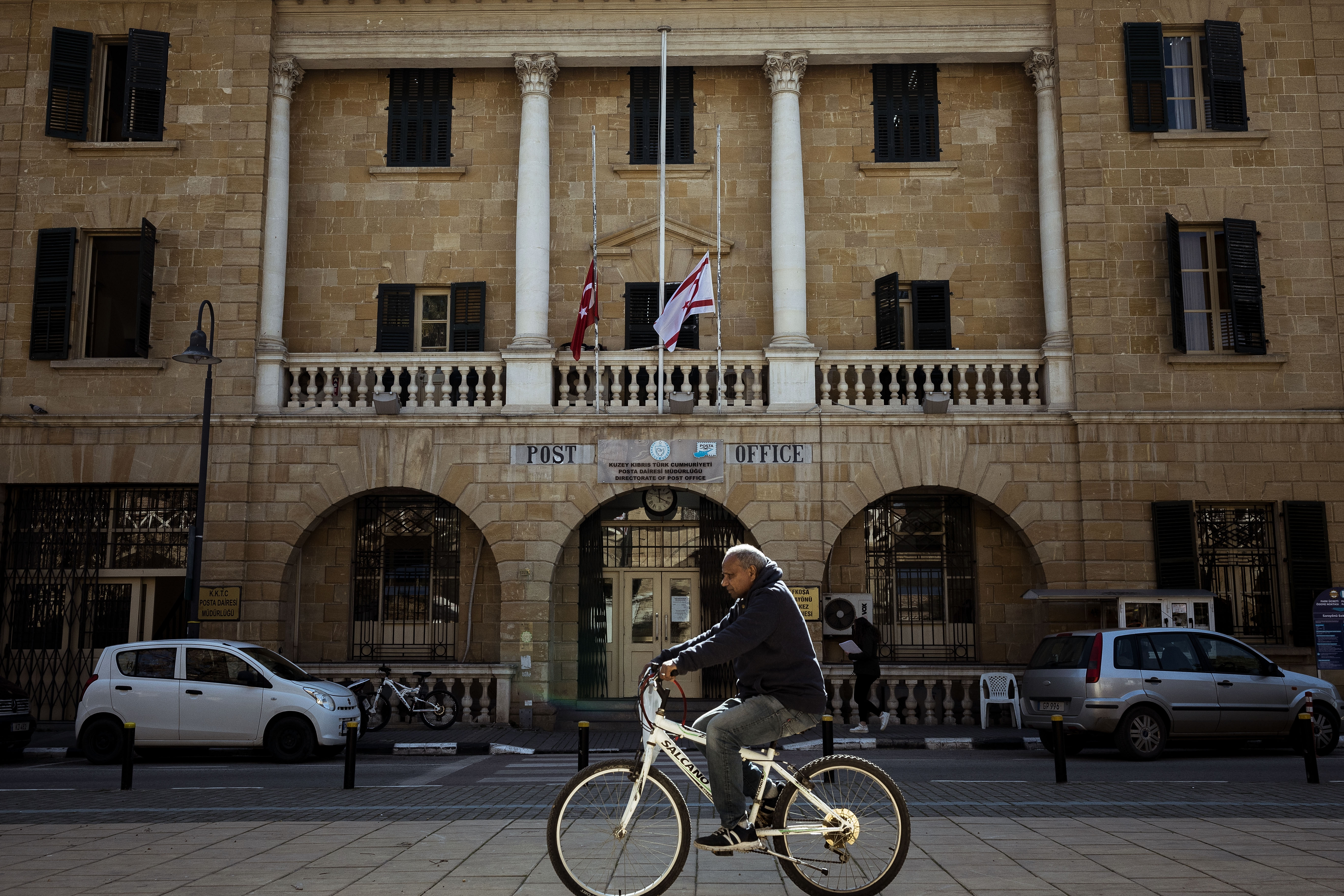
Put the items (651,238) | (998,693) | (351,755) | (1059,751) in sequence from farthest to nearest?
(651,238) < (998,693) < (1059,751) < (351,755)

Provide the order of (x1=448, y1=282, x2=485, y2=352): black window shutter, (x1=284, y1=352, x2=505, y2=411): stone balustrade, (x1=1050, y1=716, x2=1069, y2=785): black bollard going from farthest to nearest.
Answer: (x1=448, y1=282, x2=485, y2=352): black window shutter < (x1=284, y1=352, x2=505, y2=411): stone balustrade < (x1=1050, y1=716, x2=1069, y2=785): black bollard

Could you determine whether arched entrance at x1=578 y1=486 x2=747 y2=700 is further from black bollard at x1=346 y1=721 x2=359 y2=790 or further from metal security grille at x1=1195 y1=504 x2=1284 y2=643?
black bollard at x1=346 y1=721 x2=359 y2=790

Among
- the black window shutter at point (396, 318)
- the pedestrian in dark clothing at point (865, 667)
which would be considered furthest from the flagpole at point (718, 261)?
the black window shutter at point (396, 318)

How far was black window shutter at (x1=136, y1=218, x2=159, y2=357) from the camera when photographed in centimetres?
1961

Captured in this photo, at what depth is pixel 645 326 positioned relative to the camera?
20.8 metres

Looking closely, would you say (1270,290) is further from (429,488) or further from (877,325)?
(429,488)

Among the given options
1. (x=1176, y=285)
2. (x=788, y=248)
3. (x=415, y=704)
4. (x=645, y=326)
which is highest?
(x=788, y=248)

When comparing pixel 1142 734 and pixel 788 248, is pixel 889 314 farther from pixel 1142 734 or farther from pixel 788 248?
pixel 1142 734

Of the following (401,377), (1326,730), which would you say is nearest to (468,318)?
(401,377)

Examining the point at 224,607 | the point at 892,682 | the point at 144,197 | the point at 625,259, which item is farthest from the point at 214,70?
the point at 892,682

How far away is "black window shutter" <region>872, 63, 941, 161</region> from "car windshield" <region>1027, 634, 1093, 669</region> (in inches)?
365

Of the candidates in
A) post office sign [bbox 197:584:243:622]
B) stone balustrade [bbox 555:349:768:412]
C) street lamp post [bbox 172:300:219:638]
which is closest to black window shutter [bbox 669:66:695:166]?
stone balustrade [bbox 555:349:768:412]

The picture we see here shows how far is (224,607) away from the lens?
62.7 feet

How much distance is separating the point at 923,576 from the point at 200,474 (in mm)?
11926
